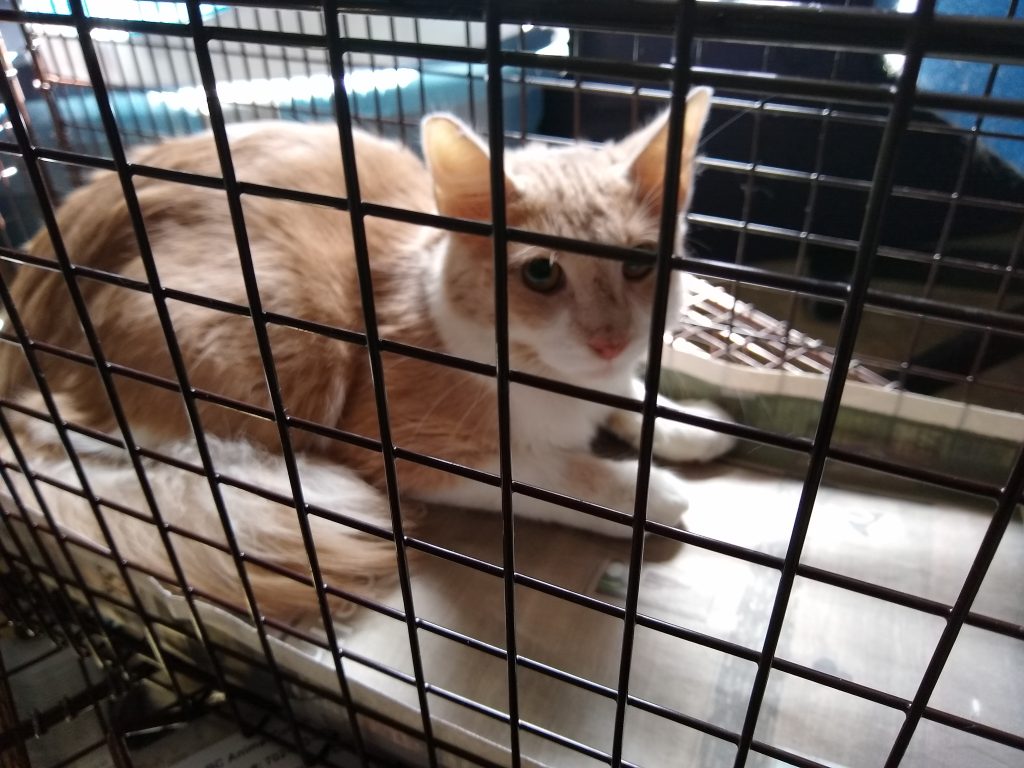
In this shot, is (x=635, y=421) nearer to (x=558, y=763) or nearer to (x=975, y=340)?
(x=558, y=763)

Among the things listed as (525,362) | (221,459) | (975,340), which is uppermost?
(525,362)

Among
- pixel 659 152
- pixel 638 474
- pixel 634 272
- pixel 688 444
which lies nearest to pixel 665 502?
pixel 688 444

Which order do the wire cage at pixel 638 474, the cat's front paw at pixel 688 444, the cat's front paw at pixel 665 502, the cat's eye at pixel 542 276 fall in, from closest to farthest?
the wire cage at pixel 638 474 < the cat's eye at pixel 542 276 < the cat's front paw at pixel 665 502 < the cat's front paw at pixel 688 444

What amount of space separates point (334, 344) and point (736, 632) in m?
0.62

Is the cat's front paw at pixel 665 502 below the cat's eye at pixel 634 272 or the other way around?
below

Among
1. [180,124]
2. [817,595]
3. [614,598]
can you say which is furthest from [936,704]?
[180,124]

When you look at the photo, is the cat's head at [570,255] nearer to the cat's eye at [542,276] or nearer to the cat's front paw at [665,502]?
the cat's eye at [542,276]

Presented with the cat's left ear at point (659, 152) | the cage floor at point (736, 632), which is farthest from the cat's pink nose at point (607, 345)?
the cage floor at point (736, 632)

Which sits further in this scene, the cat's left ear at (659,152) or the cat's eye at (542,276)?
the cat's eye at (542,276)

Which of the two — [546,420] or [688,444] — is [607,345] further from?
[688,444]

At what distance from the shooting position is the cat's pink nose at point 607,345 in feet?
2.70

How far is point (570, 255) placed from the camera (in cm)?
82

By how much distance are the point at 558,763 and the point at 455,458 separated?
43cm

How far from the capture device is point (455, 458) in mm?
1033
